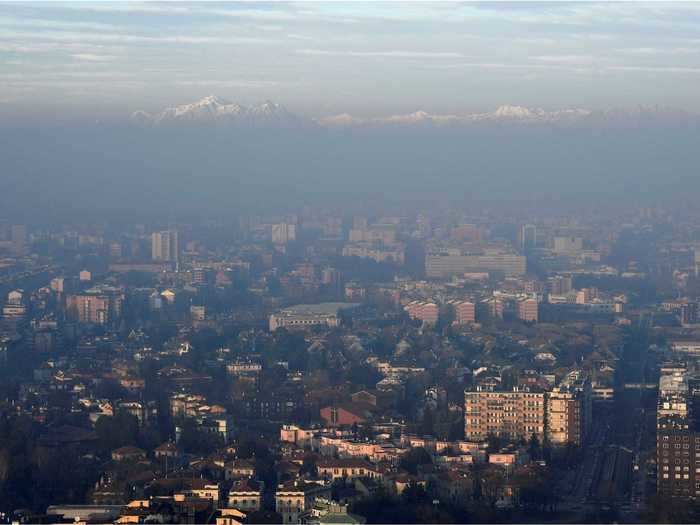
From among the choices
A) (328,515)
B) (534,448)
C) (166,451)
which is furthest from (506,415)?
(328,515)

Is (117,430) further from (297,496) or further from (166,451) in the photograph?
(297,496)

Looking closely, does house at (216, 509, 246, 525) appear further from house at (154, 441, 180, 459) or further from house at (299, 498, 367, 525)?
house at (154, 441, 180, 459)

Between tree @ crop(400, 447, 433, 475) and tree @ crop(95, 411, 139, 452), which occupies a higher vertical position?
tree @ crop(400, 447, 433, 475)

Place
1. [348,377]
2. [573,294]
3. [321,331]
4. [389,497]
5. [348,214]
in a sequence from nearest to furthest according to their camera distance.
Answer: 1. [389,497]
2. [348,377]
3. [321,331]
4. [573,294]
5. [348,214]

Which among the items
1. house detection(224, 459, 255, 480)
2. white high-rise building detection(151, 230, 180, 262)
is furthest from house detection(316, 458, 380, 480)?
white high-rise building detection(151, 230, 180, 262)

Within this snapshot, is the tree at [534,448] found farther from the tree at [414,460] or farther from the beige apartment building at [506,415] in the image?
the tree at [414,460]

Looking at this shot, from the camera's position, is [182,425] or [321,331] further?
[321,331]

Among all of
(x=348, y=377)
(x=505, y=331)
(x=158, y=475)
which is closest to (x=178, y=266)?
(x=505, y=331)

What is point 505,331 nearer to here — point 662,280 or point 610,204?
point 662,280
